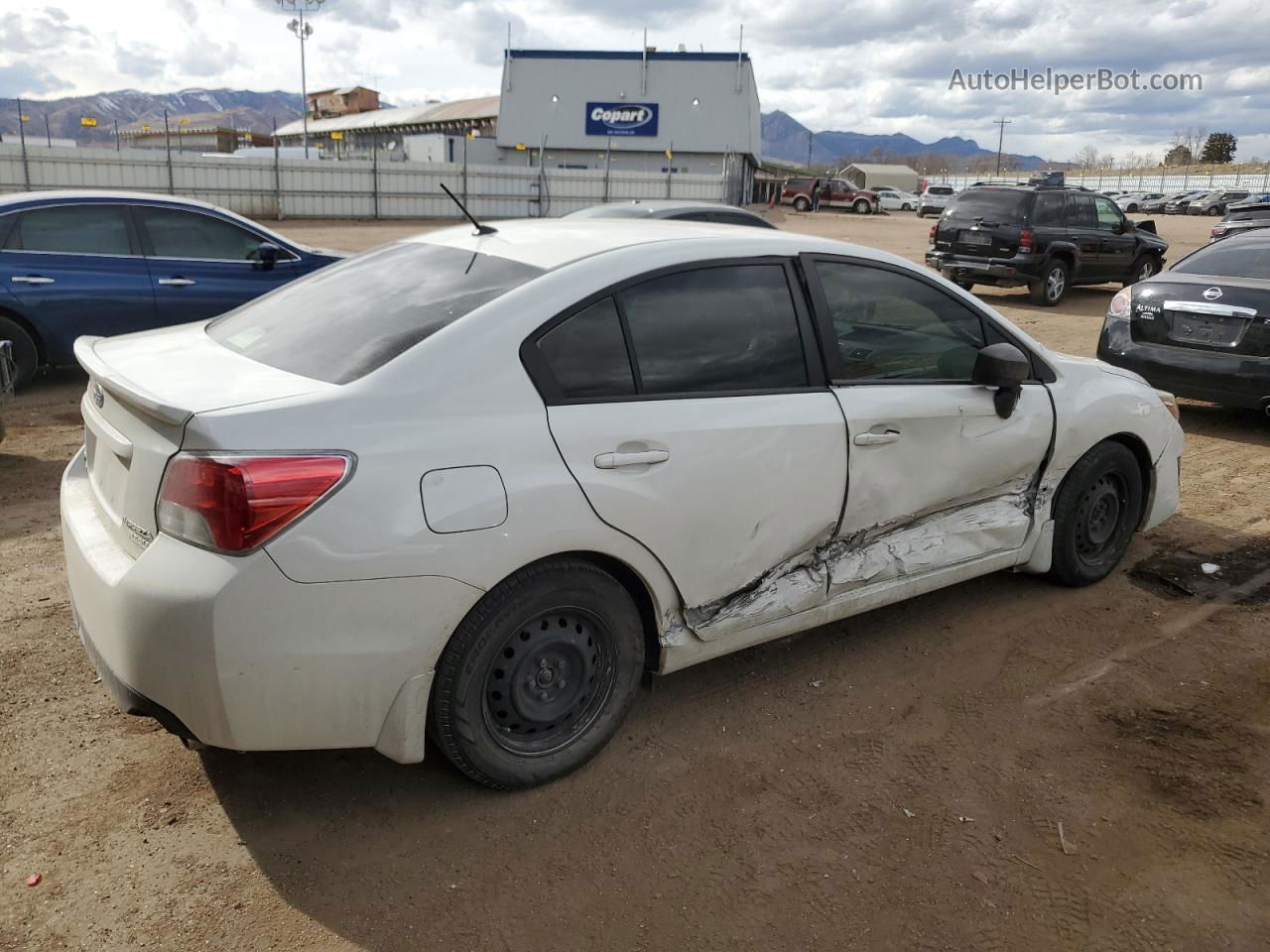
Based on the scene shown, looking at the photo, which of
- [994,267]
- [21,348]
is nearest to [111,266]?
[21,348]

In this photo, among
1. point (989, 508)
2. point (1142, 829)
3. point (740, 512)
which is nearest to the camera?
point (1142, 829)

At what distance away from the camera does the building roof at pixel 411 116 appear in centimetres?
6281

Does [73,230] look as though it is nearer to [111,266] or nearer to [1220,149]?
[111,266]

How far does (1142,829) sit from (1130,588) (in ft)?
6.58

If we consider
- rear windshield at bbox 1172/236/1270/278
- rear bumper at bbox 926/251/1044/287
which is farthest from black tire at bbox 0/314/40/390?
rear bumper at bbox 926/251/1044/287

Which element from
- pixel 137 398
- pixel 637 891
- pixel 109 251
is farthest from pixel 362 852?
pixel 109 251

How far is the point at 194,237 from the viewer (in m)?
8.43

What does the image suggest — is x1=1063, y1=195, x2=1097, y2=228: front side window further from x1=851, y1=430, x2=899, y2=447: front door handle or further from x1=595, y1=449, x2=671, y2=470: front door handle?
x1=595, y1=449, x2=671, y2=470: front door handle

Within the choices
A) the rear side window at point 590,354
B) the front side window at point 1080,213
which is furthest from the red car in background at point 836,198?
the rear side window at point 590,354

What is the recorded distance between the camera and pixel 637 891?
270 centimetres

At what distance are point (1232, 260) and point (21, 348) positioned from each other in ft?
30.0

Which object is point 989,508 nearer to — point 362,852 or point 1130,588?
point 1130,588

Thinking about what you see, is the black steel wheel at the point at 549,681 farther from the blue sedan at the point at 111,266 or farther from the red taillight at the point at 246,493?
the blue sedan at the point at 111,266

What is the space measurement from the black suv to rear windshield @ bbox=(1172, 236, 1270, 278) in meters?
6.39
